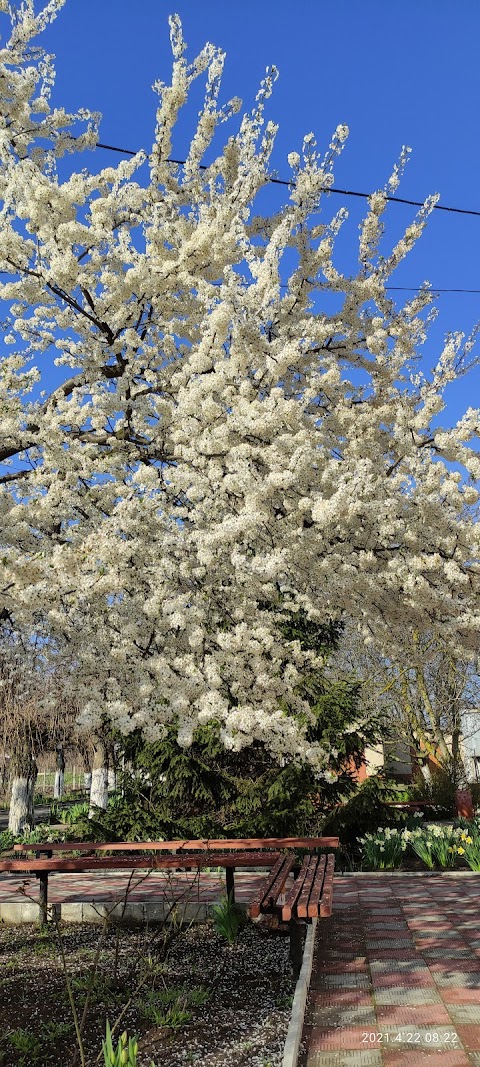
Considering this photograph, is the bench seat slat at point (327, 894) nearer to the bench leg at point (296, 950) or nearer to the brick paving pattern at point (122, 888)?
the bench leg at point (296, 950)

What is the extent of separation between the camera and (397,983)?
5227mm

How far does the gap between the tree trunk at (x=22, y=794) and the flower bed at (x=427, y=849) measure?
9.64m

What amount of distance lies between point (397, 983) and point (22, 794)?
14490mm

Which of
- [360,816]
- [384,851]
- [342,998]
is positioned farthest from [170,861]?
[360,816]

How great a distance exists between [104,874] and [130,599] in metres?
6.44

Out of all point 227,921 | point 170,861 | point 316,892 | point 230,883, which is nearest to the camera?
point 316,892

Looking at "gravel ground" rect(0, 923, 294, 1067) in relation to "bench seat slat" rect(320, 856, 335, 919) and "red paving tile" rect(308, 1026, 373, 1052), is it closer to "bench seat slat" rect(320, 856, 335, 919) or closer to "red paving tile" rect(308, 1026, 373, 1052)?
"red paving tile" rect(308, 1026, 373, 1052)

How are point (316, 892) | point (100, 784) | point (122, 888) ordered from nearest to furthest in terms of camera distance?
1. point (316, 892)
2. point (122, 888)
3. point (100, 784)

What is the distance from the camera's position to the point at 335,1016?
4676mm

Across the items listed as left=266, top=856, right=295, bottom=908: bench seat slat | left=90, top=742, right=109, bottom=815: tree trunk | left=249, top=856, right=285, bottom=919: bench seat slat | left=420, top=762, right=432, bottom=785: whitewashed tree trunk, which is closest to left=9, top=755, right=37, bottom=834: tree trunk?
left=90, top=742, right=109, bottom=815: tree trunk

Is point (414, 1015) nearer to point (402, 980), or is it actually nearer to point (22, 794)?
point (402, 980)

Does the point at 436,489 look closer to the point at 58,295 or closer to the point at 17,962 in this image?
the point at 58,295

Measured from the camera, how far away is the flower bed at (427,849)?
942 centimetres

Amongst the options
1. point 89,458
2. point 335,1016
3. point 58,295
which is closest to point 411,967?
point 335,1016
